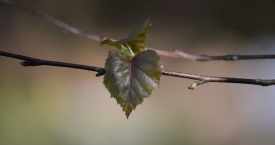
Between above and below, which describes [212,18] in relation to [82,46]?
above

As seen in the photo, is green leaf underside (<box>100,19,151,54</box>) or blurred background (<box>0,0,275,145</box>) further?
blurred background (<box>0,0,275,145</box>)

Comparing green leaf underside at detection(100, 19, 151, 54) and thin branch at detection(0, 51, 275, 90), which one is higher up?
green leaf underside at detection(100, 19, 151, 54)

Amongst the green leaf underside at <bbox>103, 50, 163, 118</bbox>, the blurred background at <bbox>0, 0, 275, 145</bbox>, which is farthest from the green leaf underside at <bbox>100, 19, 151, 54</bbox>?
the blurred background at <bbox>0, 0, 275, 145</bbox>

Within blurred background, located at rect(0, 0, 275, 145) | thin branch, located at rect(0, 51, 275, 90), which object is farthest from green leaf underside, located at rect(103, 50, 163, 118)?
blurred background, located at rect(0, 0, 275, 145)

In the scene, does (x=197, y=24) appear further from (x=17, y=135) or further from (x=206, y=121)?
(x=17, y=135)

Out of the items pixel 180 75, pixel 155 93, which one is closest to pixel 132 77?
pixel 180 75

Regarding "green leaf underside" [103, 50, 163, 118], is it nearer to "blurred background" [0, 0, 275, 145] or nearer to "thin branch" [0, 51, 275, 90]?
"thin branch" [0, 51, 275, 90]

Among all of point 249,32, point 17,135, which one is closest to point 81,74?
point 17,135
